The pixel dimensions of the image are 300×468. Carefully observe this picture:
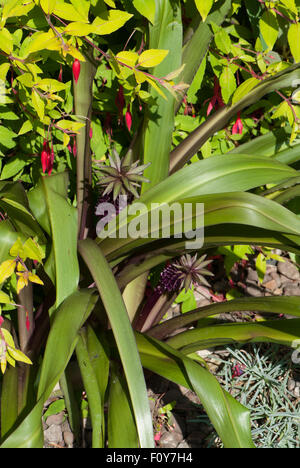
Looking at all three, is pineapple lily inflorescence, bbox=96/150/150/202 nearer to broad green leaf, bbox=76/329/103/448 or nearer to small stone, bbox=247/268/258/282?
broad green leaf, bbox=76/329/103/448

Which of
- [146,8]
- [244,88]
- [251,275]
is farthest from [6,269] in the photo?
[251,275]

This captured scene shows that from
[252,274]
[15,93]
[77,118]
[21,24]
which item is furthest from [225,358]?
[21,24]

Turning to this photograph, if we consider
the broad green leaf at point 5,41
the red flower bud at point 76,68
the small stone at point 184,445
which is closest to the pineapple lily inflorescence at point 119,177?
the red flower bud at point 76,68

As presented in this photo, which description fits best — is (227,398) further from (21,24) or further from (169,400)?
(21,24)

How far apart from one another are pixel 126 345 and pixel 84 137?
0.63 meters

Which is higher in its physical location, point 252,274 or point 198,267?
point 252,274

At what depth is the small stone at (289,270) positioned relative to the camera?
2.06 m

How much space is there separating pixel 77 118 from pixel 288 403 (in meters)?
0.96

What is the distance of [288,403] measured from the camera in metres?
1.57

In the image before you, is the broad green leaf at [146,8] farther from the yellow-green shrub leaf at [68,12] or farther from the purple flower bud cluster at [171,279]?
the purple flower bud cluster at [171,279]

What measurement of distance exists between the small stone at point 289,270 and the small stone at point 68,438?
95 cm

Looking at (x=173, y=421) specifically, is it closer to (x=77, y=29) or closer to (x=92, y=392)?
(x=92, y=392)

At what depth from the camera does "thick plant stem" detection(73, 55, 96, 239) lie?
1.46 meters

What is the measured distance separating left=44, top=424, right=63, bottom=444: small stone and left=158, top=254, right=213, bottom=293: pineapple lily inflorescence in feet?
1.68
